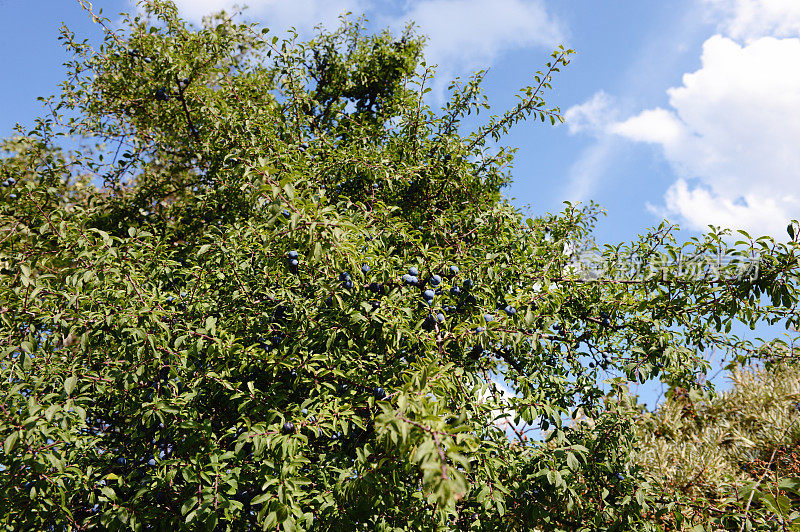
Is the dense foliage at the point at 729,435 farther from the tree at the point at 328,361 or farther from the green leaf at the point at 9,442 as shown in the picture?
the green leaf at the point at 9,442

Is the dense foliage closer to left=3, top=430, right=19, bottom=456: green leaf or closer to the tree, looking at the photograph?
the tree

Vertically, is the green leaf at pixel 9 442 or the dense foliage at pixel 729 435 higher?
the dense foliage at pixel 729 435

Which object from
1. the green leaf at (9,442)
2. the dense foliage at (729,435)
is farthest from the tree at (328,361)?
the dense foliage at (729,435)

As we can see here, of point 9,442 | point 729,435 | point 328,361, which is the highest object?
point 729,435

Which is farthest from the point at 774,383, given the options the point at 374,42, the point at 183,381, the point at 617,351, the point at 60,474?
the point at 60,474

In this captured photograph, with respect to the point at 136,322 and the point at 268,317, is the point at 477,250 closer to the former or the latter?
the point at 268,317

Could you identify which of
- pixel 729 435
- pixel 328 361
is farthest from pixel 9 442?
pixel 729 435

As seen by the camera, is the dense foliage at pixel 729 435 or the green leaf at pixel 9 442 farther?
the dense foliage at pixel 729 435

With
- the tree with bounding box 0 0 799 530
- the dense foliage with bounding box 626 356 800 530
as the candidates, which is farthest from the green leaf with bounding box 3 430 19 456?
the dense foliage with bounding box 626 356 800 530

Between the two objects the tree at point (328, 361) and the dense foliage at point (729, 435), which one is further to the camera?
the dense foliage at point (729, 435)

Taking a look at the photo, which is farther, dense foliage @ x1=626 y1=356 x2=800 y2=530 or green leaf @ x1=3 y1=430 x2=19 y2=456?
dense foliage @ x1=626 y1=356 x2=800 y2=530

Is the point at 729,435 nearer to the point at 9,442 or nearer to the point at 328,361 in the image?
the point at 328,361

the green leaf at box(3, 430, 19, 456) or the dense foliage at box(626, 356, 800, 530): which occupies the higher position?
the dense foliage at box(626, 356, 800, 530)

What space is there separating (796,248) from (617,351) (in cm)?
149
